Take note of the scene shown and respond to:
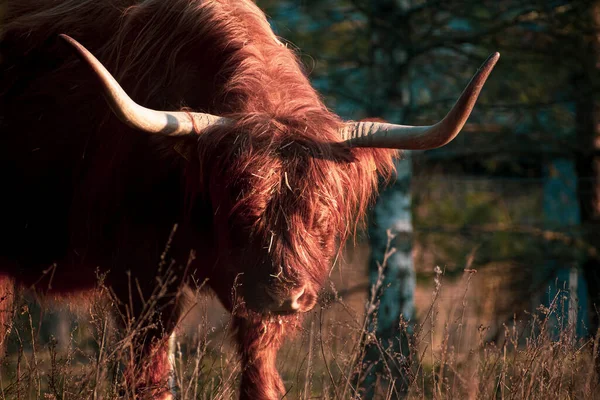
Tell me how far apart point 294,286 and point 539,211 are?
9.16 metres

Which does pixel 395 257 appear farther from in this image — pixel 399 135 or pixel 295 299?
pixel 295 299

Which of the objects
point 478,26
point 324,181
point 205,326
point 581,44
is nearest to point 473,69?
point 478,26

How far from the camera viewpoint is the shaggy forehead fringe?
381cm

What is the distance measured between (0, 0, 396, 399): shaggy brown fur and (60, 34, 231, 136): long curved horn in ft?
0.30

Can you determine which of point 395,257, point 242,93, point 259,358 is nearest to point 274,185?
point 242,93

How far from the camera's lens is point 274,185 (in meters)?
3.78

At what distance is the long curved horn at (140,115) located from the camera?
343cm

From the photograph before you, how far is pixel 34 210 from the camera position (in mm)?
4633

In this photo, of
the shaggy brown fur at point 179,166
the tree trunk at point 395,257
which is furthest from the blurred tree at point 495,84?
the shaggy brown fur at point 179,166

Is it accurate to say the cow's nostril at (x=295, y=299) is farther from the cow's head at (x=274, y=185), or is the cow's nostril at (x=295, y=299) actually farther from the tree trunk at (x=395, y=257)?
the tree trunk at (x=395, y=257)

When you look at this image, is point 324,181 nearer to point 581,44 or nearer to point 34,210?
point 34,210

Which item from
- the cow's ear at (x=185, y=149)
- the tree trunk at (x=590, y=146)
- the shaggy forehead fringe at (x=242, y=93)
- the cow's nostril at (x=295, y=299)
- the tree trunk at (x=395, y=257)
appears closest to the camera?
the cow's nostril at (x=295, y=299)

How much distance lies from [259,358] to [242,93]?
1588 mm

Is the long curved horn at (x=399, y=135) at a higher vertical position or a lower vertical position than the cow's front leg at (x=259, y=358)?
higher
